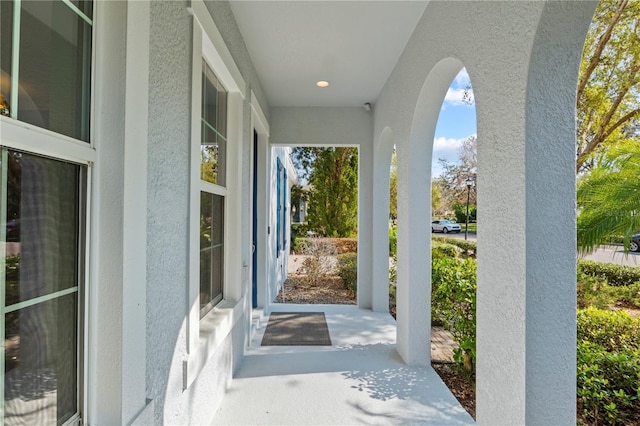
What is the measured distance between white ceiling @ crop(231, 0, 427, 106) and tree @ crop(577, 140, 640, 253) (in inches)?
93.4

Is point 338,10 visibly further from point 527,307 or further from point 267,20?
point 527,307

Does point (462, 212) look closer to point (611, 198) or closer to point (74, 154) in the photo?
point (611, 198)

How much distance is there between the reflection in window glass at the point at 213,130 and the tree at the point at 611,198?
3.66 metres

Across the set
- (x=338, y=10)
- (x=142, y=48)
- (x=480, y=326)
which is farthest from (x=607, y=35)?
(x=142, y=48)

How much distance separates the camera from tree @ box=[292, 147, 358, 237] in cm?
1014

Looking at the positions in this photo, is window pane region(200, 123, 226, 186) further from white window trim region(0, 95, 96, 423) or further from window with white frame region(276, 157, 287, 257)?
window with white frame region(276, 157, 287, 257)

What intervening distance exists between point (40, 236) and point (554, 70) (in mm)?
2069

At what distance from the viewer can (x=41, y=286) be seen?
101 centimetres

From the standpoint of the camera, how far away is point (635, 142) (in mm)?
3238

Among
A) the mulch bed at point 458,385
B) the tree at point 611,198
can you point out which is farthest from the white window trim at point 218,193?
the tree at point 611,198

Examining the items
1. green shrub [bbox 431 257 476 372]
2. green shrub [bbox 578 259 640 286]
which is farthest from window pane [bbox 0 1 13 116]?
green shrub [bbox 578 259 640 286]

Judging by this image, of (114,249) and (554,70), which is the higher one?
(554,70)

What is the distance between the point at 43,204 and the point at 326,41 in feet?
9.66

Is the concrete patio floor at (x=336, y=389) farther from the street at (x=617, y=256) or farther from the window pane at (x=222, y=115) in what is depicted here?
the street at (x=617, y=256)
